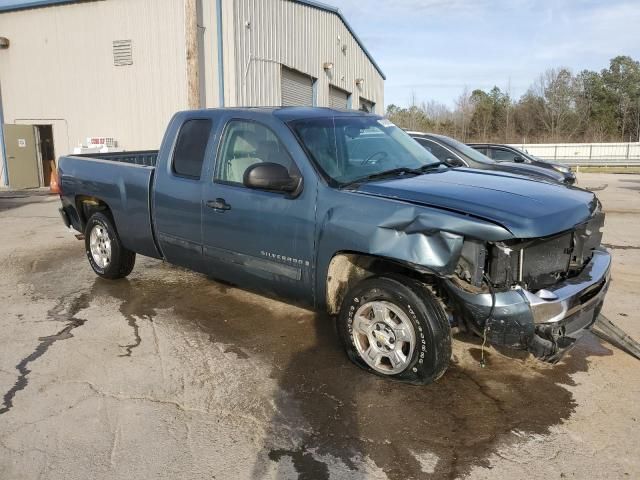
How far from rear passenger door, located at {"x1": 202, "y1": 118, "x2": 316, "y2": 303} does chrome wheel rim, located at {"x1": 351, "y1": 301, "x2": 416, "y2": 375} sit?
1.64 ft

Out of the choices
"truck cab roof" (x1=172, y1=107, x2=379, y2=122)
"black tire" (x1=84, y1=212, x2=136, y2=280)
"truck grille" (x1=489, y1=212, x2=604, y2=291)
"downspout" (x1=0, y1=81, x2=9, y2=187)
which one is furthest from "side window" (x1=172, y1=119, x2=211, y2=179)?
"downspout" (x1=0, y1=81, x2=9, y2=187)

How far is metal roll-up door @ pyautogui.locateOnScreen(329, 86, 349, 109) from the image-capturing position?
75.2 feet

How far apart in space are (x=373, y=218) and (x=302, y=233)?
66cm

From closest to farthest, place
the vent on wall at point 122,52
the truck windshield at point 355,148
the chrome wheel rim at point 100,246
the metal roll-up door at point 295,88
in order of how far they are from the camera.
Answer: the truck windshield at point 355,148 → the chrome wheel rim at point 100,246 → the vent on wall at point 122,52 → the metal roll-up door at point 295,88

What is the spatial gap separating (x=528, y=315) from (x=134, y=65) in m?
16.3

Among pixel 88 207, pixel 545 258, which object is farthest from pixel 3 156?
pixel 545 258

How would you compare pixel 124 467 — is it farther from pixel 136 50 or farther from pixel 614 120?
pixel 614 120

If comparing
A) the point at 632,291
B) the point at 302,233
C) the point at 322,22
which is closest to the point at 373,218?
the point at 302,233

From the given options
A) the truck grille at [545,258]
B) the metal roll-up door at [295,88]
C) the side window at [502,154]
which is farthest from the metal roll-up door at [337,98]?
the truck grille at [545,258]

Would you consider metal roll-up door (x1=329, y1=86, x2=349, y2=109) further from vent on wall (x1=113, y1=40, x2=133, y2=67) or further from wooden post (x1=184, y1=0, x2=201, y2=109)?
wooden post (x1=184, y1=0, x2=201, y2=109)

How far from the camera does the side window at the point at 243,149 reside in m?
4.50

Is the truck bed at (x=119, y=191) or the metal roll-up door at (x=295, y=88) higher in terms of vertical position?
the metal roll-up door at (x=295, y=88)

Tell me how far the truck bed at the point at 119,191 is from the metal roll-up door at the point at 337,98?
17.0 meters

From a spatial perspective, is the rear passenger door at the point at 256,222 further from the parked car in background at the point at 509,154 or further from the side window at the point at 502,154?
the side window at the point at 502,154
